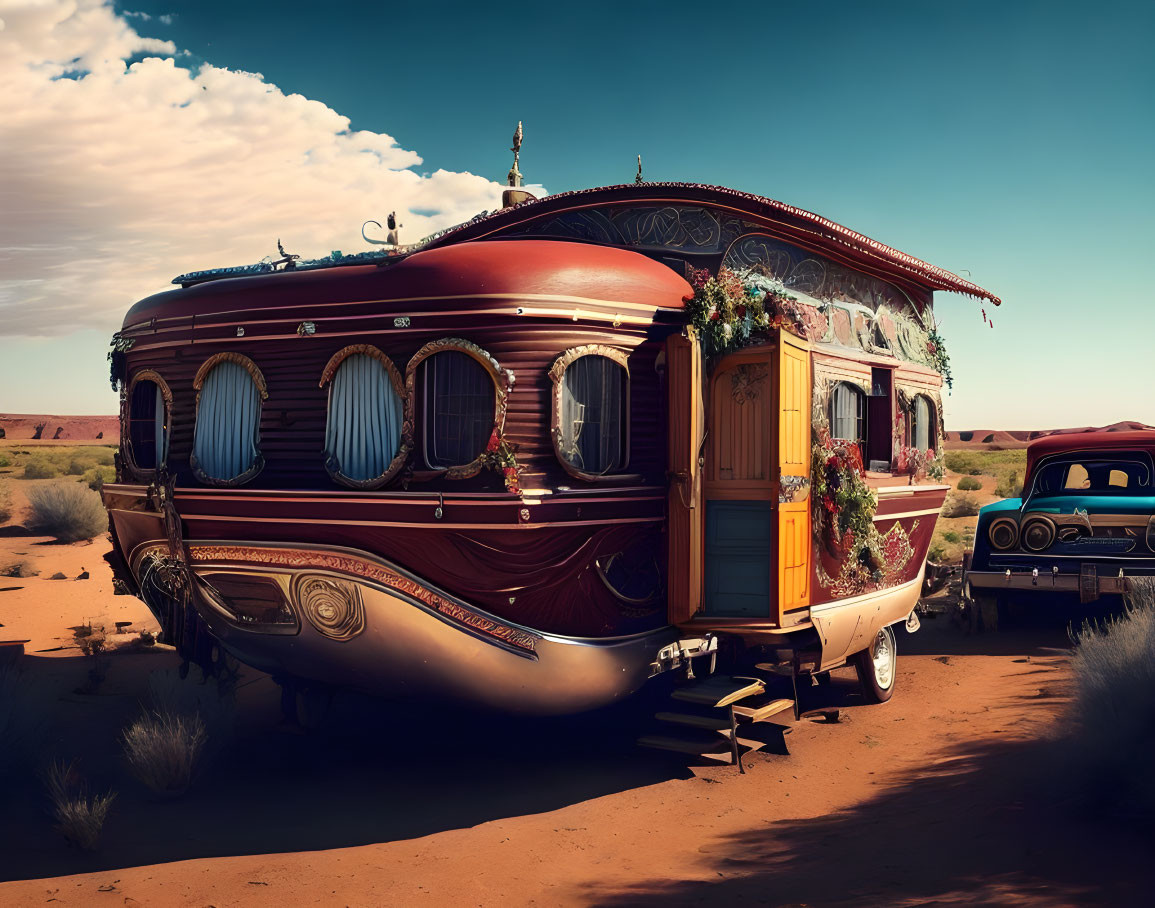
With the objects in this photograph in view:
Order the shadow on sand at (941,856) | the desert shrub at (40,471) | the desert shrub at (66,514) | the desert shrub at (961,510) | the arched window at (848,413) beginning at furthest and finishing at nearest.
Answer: the desert shrub at (40,471)
the desert shrub at (961,510)
the desert shrub at (66,514)
the arched window at (848,413)
the shadow on sand at (941,856)

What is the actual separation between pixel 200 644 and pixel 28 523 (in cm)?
1618

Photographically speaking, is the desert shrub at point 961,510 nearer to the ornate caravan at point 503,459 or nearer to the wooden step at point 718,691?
the ornate caravan at point 503,459

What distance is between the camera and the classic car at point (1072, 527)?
14.1 m

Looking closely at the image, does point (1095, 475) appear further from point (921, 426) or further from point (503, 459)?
point (503, 459)

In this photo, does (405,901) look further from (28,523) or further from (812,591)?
(28,523)

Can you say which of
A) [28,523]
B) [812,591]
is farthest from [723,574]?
[28,523]

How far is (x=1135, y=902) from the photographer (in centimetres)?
592

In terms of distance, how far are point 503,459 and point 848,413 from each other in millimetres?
5140

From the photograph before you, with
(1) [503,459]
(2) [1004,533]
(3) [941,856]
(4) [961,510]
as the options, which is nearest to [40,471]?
(4) [961,510]

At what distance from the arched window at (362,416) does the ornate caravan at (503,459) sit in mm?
22

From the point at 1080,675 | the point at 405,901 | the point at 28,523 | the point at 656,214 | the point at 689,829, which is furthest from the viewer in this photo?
the point at 28,523

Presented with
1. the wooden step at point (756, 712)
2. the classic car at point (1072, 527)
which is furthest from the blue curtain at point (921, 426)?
the wooden step at point (756, 712)

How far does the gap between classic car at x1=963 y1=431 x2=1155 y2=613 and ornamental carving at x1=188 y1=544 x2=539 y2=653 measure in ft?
30.0

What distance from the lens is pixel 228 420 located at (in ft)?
30.3
